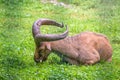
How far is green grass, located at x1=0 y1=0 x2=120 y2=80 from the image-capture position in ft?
30.8

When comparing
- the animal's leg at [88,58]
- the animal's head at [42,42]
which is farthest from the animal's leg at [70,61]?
the animal's head at [42,42]

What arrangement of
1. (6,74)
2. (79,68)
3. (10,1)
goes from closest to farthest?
(6,74)
(79,68)
(10,1)

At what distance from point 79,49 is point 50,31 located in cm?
338

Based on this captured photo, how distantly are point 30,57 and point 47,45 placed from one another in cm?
68

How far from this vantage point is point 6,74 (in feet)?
30.2

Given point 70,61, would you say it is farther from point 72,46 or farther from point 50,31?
point 50,31

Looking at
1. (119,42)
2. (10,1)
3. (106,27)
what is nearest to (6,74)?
(119,42)

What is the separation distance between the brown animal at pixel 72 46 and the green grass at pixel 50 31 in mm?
186

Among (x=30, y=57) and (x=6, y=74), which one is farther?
(x=30, y=57)

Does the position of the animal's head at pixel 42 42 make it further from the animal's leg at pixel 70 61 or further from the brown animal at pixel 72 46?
the animal's leg at pixel 70 61

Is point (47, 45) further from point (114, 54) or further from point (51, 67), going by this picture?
point (114, 54)

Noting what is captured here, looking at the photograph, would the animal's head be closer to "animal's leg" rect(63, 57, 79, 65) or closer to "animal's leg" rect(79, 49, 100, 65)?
"animal's leg" rect(63, 57, 79, 65)

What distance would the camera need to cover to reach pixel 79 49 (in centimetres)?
1048

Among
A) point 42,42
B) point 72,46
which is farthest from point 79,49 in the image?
point 42,42
